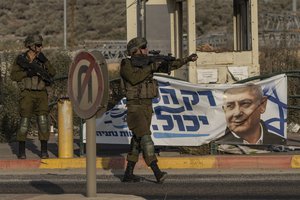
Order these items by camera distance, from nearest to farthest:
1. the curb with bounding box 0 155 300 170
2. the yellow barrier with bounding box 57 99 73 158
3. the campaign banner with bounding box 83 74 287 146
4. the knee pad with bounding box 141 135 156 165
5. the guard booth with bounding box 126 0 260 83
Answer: the knee pad with bounding box 141 135 156 165
the curb with bounding box 0 155 300 170
the yellow barrier with bounding box 57 99 73 158
the campaign banner with bounding box 83 74 287 146
the guard booth with bounding box 126 0 260 83

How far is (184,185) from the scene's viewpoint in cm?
1061

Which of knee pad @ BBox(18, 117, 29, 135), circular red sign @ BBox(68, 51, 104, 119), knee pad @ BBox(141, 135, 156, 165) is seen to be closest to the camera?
circular red sign @ BBox(68, 51, 104, 119)

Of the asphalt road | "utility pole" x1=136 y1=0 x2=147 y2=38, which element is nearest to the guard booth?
"utility pole" x1=136 y1=0 x2=147 y2=38

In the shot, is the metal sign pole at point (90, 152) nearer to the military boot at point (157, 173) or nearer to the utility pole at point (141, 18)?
the military boot at point (157, 173)

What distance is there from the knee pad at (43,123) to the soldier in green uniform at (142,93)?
2376mm

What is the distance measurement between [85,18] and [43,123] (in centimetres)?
6213

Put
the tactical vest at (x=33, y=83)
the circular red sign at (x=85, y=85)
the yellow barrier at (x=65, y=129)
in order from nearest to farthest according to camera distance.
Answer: the circular red sign at (x=85, y=85), the tactical vest at (x=33, y=83), the yellow barrier at (x=65, y=129)

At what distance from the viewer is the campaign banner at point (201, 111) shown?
12.9m

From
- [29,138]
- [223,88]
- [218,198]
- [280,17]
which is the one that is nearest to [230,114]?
[223,88]

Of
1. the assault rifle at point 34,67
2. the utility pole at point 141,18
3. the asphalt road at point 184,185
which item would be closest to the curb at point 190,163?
the asphalt road at point 184,185

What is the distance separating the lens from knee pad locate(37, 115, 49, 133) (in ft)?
41.5

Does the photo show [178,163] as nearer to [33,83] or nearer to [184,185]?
[184,185]

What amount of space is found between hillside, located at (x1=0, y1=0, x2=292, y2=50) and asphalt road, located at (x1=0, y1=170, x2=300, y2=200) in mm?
48741

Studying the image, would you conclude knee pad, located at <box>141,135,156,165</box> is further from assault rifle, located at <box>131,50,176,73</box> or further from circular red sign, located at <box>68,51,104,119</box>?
circular red sign, located at <box>68,51,104,119</box>
